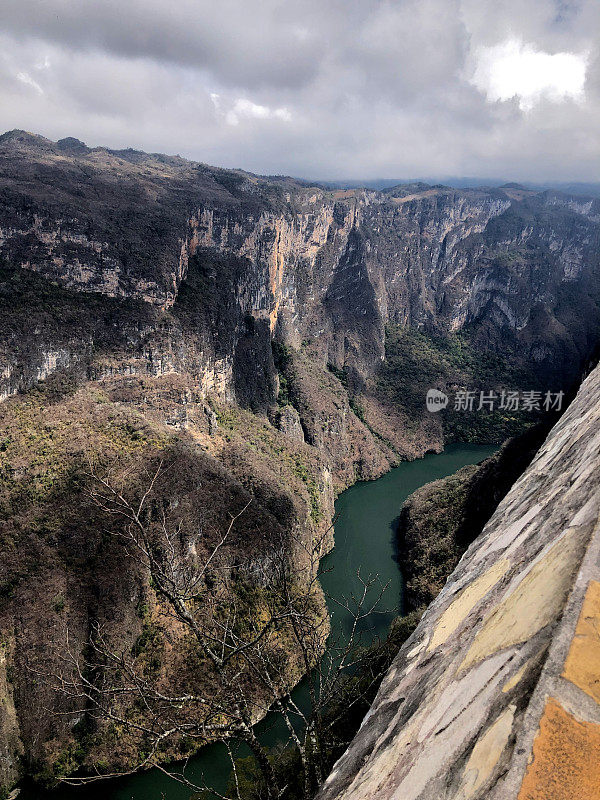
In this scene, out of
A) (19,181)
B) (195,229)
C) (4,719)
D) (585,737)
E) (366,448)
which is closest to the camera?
(585,737)

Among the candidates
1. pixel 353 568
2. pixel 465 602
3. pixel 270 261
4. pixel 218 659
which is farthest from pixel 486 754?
pixel 270 261

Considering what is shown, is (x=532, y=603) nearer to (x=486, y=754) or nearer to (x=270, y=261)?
(x=486, y=754)

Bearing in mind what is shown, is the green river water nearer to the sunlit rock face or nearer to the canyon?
the canyon

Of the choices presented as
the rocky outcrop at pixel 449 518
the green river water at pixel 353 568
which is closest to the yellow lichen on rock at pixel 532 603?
the green river water at pixel 353 568

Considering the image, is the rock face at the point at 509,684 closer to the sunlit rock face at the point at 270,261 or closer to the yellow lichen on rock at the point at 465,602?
the yellow lichen on rock at the point at 465,602

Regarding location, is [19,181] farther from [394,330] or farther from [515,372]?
[515,372]

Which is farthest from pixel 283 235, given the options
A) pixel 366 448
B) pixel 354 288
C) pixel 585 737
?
pixel 585 737

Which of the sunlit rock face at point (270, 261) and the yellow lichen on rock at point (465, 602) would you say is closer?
the yellow lichen on rock at point (465, 602)

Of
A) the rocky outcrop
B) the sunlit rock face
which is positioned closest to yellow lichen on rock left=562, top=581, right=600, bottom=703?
the rocky outcrop

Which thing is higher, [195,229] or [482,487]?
[195,229]
